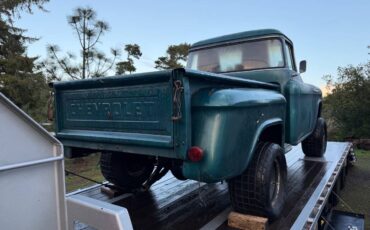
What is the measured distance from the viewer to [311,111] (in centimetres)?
511

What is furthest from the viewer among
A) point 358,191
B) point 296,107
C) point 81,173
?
point 81,173

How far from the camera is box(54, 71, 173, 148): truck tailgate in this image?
2.45 metres

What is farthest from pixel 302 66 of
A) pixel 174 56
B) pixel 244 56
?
pixel 174 56

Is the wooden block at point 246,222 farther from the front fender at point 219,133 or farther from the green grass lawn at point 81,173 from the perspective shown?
the green grass lawn at point 81,173

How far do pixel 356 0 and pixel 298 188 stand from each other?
7.94 meters

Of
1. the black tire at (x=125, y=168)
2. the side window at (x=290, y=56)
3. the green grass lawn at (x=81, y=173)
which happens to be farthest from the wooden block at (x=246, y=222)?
the green grass lawn at (x=81, y=173)

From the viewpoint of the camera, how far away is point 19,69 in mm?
14062

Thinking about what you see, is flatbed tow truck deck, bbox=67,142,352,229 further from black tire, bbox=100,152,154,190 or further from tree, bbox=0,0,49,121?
tree, bbox=0,0,49,121

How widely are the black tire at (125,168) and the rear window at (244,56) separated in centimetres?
174

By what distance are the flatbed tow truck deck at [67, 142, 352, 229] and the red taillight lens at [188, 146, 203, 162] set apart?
26.5 inches

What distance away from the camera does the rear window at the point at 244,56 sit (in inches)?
166

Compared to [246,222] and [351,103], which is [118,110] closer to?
[246,222]

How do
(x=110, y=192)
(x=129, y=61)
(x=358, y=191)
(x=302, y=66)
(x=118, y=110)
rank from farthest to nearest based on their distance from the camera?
(x=129, y=61) < (x=358, y=191) < (x=302, y=66) < (x=110, y=192) < (x=118, y=110)

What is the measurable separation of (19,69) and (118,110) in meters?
13.5
